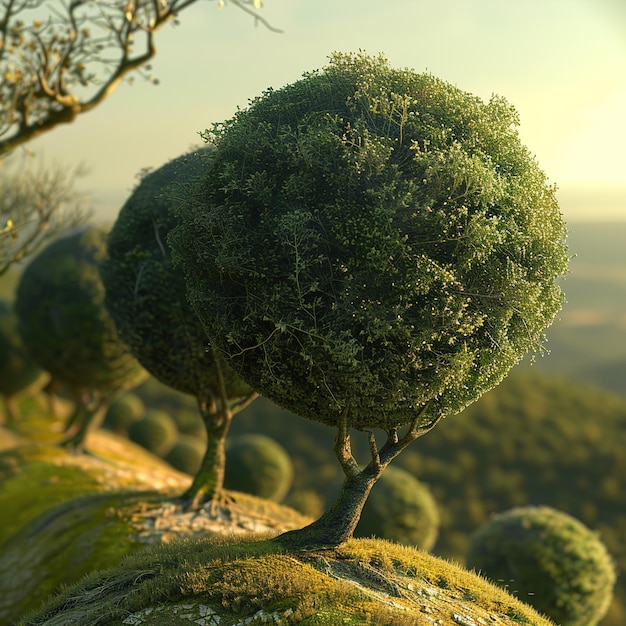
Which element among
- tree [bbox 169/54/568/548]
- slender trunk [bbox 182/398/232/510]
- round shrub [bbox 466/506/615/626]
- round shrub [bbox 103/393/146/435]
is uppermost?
tree [bbox 169/54/568/548]

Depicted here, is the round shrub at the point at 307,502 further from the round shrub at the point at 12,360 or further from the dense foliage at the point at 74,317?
the dense foliage at the point at 74,317

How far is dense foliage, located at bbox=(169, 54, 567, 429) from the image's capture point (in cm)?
819

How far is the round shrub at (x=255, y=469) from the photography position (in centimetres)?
2583

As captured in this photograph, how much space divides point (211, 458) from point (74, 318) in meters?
9.10

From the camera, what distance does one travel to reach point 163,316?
13367mm

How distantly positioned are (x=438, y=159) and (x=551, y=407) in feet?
132

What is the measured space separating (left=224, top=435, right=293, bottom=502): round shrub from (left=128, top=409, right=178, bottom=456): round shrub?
8.86 meters

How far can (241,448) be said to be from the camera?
26.4 m

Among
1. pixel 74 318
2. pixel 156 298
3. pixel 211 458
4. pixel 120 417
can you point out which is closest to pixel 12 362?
pixel 120 417

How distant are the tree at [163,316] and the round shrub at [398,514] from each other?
8.12 metres

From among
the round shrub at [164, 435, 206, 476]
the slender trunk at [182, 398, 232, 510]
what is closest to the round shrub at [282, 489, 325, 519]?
the round shrub at [164, 435, 206, 476]

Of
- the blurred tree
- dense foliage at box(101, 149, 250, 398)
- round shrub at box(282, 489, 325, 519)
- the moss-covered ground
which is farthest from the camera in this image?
round shrub at box(282, 489, 325, 519)

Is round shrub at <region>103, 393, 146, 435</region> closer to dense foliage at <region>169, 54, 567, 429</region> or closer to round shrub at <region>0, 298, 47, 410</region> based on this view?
round shrub at <region>0, 298, 47, 410</region>

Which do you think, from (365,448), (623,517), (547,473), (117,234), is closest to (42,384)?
(365,448)
